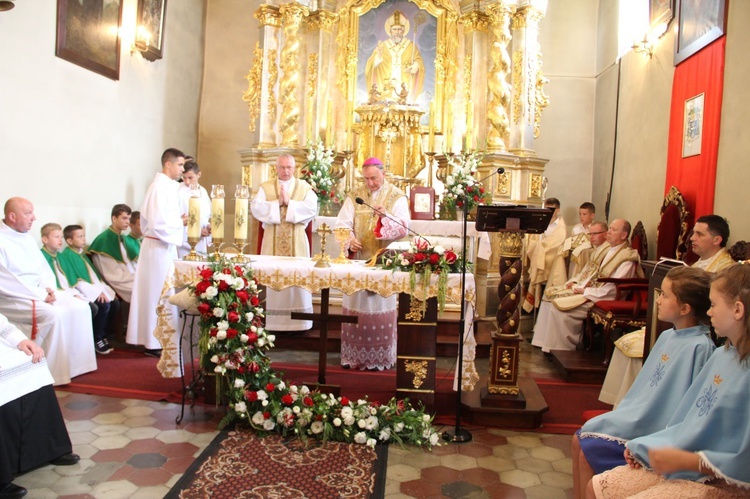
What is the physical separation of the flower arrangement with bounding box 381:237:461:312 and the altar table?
0.05 metres

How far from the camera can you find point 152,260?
21.4 feet

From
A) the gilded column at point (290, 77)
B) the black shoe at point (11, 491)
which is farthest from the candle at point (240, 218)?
the gilded column at point (290, 77)

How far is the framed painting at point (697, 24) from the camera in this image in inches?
240

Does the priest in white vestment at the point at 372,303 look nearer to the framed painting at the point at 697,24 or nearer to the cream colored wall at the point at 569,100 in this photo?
the framed painting at the point at 697,24

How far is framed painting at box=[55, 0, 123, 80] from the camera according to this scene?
22.2 ft

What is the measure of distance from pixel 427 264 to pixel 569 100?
22.3 ft

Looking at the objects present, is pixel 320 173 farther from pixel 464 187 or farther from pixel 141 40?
pixel 141 40

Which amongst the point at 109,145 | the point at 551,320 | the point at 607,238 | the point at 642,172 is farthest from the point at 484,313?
the point at 109,145

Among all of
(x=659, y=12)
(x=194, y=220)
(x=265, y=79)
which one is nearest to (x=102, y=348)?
(x=194, y=220)

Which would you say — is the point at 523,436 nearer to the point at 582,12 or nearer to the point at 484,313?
A: the point at 484,313

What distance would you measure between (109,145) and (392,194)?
12.7 ft

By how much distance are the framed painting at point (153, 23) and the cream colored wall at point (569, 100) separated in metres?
5.75

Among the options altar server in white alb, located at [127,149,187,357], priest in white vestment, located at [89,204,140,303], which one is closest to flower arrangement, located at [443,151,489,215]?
altar server in white alb, located at [127,149,187,357]

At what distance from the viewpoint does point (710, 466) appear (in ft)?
6.89
